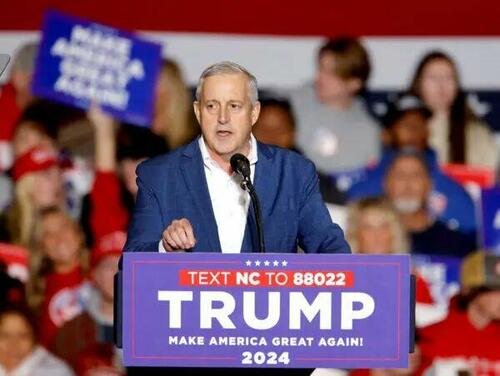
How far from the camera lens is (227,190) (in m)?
3.17

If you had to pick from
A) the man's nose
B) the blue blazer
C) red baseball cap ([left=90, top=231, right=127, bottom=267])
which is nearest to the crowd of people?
red baseball cap ([left=90, top=231, right=127, bottom=267])

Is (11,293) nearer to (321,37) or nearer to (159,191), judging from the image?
(321,37)

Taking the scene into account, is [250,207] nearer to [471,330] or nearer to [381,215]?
[381,215]

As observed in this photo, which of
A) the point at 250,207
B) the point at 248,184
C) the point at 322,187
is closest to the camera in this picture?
the point at 248,184

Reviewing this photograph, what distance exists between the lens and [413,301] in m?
3.06

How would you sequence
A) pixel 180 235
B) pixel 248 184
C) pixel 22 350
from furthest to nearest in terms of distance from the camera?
pixel 22 350, pixel 248 184, pixel 180 235

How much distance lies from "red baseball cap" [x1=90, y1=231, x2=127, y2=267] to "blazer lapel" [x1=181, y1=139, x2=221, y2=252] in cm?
281

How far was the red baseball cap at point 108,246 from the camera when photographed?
5992 millimetres

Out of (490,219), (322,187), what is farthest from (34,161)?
(490,219)

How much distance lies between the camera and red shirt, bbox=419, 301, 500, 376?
598 cm

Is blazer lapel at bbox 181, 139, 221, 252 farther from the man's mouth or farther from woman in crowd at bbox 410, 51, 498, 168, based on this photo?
woman in crowd at bbox 410, 51, 498, 168

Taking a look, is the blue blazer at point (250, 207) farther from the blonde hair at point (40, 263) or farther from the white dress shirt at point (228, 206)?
the blonde hair at point (40, 263)

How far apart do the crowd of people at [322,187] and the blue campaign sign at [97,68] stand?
0.04 metres

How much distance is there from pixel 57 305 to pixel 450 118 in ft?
5.80
